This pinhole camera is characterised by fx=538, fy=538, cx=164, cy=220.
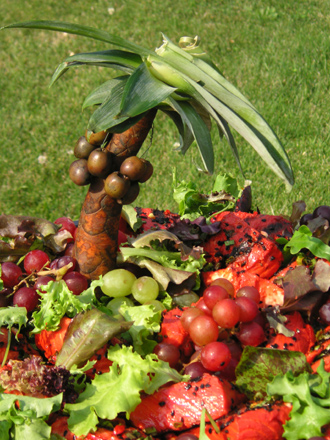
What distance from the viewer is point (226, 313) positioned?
1979 millimetres

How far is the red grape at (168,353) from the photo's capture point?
80.2 inches

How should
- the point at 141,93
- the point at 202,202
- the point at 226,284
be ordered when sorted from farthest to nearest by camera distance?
the point at 202,202 → the point at 226,284 → the point at 141,93

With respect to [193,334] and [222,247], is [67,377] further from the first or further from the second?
[222,247]

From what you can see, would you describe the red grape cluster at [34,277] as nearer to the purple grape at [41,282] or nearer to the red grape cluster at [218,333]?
the purple grape at [41,282]

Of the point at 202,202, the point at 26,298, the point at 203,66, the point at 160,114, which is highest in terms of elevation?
the point at 203,66

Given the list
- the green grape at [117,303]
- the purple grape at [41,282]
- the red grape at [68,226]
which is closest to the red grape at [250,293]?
the green grape at [117,303]

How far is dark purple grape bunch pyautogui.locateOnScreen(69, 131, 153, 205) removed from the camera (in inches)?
84.1

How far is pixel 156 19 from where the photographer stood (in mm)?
7328

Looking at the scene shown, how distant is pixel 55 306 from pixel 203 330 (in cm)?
59

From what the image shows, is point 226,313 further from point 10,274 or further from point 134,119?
point 10,274

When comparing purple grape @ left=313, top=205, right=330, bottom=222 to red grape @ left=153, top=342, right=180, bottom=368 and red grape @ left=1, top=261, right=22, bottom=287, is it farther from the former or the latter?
red grape @ left=1, top=261, right=22, bottom=287

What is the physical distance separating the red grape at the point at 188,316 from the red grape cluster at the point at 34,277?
46cm

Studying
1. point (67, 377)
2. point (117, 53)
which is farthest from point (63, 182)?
point (67, 377)

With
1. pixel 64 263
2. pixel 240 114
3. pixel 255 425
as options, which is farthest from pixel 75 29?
pixel 255 425
